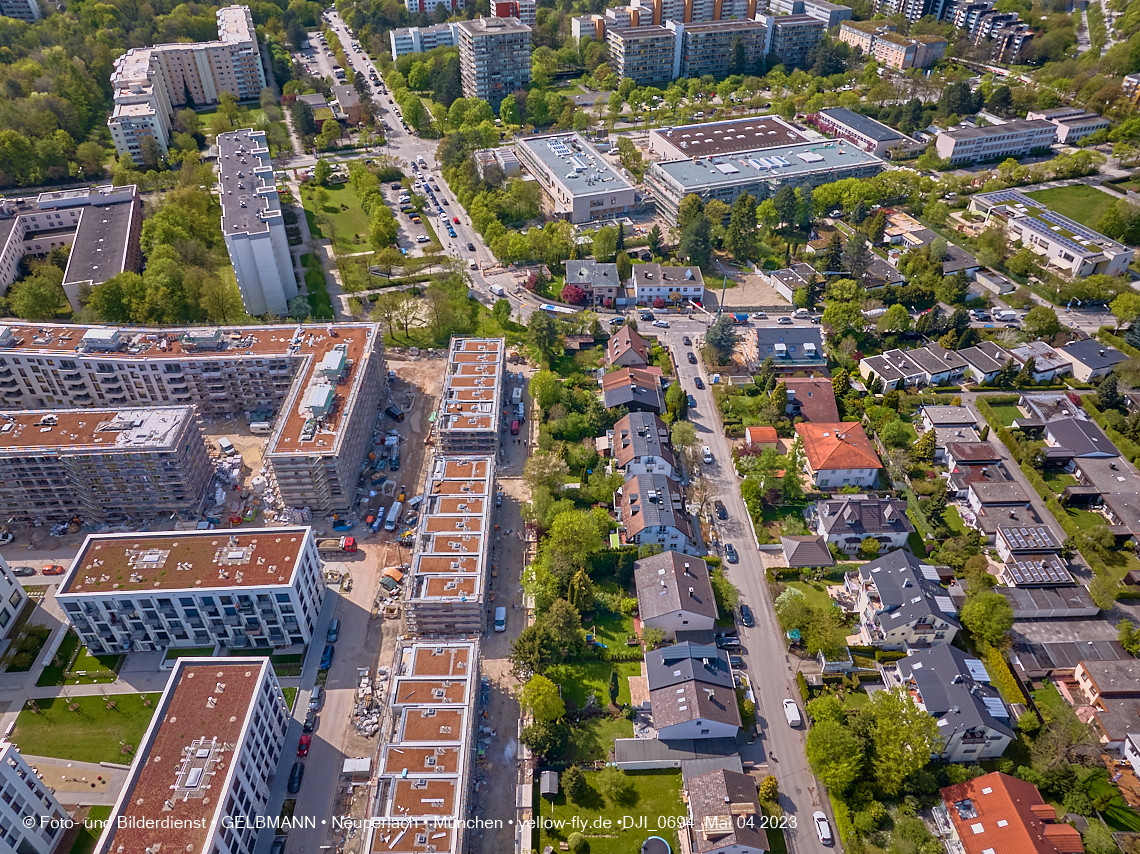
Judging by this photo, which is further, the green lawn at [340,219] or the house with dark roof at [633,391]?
the green lawn at [340,219]

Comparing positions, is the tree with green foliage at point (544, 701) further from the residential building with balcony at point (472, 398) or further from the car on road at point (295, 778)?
the residential building with balcony at point (472, 398)

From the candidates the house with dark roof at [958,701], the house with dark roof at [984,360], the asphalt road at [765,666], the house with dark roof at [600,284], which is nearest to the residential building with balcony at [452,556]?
the asphalt road at [765,666]

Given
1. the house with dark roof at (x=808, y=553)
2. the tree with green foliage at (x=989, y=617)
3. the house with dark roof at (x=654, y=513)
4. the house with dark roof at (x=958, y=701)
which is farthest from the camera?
the house with dark roof at (x=808, y=553)

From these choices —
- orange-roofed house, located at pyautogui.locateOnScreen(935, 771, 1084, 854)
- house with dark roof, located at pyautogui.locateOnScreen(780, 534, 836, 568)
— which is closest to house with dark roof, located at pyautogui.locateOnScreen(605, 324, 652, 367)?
house with dark roof, located at pyautogui.locateOnScreen(780, 534, 836, 568)

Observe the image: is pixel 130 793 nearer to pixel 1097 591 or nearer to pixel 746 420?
pixel 746 420

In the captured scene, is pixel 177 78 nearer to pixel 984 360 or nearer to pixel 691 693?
pixel 984 360

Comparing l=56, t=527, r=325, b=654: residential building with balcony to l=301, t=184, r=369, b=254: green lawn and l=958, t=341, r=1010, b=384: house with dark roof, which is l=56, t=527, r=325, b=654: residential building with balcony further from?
l=958, t=341, r=1010, b=384: house with dark roof
